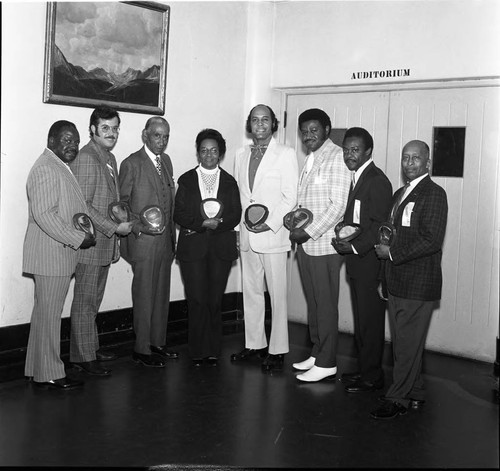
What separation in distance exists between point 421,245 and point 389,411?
99 centimetres

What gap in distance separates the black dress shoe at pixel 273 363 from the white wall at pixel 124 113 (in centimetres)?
137

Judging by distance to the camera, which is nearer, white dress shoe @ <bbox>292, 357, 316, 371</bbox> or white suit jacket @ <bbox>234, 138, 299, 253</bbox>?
white suit jacket @ <bbox>234, 138, 299, 253</bbox>

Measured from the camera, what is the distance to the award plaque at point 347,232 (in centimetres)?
461

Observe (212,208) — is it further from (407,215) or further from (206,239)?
(407,215)

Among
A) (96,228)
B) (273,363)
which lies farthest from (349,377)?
(96,228)

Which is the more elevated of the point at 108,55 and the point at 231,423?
the point at 108,55

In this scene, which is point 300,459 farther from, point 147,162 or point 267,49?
point 267,49

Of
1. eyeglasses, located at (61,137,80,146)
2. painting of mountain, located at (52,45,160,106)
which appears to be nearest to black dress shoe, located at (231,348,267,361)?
eyeglasses, located at (61,137,80,146)

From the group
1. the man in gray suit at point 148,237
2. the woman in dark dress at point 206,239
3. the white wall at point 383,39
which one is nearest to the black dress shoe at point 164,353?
the man in gray suit at point 148,237

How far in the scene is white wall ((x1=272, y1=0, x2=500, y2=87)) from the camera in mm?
5488

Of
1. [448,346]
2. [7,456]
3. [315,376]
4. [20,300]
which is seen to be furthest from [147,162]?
[448,346]

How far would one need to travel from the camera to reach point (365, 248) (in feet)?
15.1

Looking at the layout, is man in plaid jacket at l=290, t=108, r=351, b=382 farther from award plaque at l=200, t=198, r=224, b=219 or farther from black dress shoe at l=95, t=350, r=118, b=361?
black dress shoe at l=95, t=350, r=118, b=361

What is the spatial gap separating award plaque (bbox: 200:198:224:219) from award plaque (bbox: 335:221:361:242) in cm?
92
